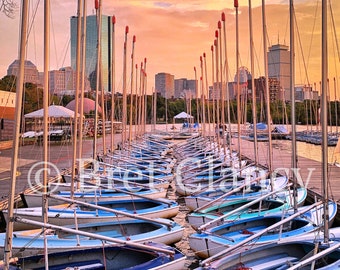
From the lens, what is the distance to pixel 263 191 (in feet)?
54.0

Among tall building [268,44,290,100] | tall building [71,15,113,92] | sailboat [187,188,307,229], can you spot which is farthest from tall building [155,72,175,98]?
sailboat [187,188,307,229]

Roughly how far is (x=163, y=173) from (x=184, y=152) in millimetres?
12107

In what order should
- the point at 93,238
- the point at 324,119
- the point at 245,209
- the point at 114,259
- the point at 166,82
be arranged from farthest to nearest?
the point at 166,82
the point at 245,209
the point at 114,259
the point at 93,238
the point at 324,119

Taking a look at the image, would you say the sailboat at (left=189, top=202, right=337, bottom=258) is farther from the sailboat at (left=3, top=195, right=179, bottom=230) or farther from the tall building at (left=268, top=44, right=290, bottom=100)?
the tall building at (left=268, top=44, right=290, bottom=100)

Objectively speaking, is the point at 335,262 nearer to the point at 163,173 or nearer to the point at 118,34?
the point at 163,173

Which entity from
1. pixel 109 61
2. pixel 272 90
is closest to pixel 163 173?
pixel 109 61

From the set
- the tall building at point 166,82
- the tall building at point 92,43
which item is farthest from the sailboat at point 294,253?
the tall building at point 166,82

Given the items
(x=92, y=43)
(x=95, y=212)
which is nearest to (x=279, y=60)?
(x=92, y=43)

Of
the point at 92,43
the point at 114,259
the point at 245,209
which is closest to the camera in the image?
the point at 114,259

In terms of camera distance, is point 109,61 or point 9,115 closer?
point 109,61

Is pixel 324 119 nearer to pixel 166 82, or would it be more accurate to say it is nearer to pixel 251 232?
pixel 251 232

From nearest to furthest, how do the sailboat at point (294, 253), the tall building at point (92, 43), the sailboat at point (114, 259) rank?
the sailboat at point (294, 253) → the sailboat at point (114, 259) → the tall building at point (92, 43)

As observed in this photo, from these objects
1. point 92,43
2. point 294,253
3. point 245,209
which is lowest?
point 294,253

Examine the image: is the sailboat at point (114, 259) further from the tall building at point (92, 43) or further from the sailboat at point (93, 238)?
the tall building at point (92, 43)
